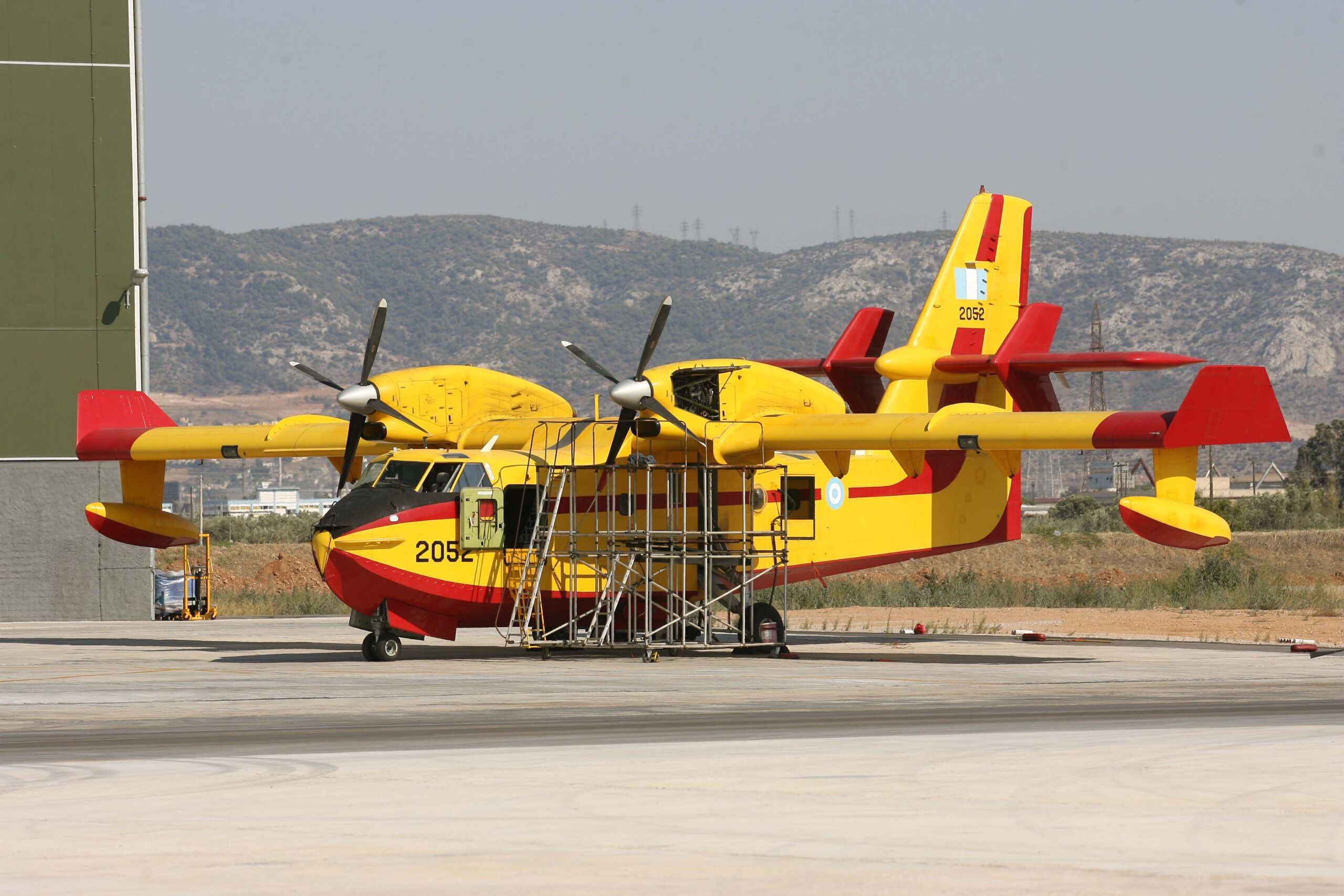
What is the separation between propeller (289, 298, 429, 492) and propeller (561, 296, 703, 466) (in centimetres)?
372

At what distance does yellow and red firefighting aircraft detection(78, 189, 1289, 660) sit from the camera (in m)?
23.1

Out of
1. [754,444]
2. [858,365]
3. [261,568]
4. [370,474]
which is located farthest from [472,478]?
[261,568]

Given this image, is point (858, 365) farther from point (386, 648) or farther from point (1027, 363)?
point (386, 648)

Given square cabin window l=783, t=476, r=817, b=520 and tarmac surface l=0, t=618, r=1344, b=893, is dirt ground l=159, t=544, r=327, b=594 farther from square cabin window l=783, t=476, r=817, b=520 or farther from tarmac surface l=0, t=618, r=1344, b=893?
tarmac surface l=0, t=618, r=1344, b=893

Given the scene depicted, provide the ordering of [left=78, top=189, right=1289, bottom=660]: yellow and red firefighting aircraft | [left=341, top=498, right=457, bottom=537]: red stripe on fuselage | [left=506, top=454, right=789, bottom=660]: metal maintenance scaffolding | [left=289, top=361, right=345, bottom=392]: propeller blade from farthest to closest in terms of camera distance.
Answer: [left=289, top=361, right=345, bottom=392]: propeller blade < [left=506, top=454, right=789, bottom=660]: metal maintenance scaffolding < [left=341, top=498, right=457, bottom=537]: red stripe on fuselage < [left=78, top=189, right=1289, bottom=660]: yellow and red firefighting aircraft

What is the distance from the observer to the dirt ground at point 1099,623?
104 feet

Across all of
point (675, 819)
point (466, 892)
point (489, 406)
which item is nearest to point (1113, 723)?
point (675, 819)

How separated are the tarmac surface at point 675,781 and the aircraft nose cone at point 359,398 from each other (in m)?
5.48

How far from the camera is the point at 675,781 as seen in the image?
11.5 metres

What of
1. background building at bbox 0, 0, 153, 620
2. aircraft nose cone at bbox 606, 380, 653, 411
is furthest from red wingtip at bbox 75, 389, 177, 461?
aircraft nose cone at bbox 606, 380, 653, 411

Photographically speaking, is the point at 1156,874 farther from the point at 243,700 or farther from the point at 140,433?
the point at 140,433

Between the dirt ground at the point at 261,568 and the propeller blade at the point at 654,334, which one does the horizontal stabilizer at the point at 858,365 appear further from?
the dirt ground at the point at 261,568

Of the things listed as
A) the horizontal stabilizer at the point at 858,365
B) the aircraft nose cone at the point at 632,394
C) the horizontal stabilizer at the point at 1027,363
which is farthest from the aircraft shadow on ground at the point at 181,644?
the horizontal stabilizer at the point at 1027,363

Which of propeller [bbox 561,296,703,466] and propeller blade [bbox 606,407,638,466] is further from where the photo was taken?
propeller blade [bbox 606,407,638,466]
